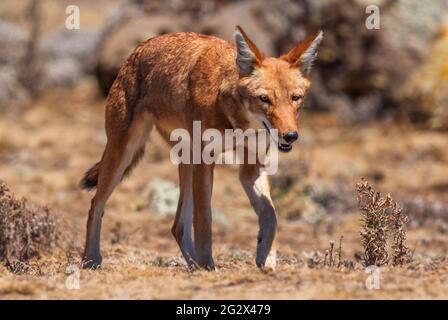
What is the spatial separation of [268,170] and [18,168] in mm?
8336

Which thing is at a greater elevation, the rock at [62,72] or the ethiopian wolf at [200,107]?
the rock at [62,72]

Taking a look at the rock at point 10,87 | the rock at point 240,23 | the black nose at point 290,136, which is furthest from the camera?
the rock at point 10,87

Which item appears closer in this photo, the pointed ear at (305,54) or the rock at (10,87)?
the pointed ear at (305,54)

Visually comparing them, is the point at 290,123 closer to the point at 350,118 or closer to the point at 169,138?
the point at 169,138

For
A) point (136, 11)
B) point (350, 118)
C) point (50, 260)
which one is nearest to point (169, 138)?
point (50, 260)

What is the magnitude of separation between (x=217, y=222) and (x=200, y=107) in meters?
4.94

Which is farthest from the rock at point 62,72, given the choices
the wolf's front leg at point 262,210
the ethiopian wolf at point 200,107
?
the wolf's front leg at point 262,210

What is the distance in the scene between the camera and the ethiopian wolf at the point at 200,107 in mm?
7719

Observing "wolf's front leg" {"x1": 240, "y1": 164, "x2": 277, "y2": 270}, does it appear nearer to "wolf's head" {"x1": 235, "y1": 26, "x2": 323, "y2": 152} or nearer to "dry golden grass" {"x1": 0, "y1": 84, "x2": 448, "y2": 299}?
"dry golden grass" {"x1": 0, "y1": 84, "x2": 448, "y2": 299}

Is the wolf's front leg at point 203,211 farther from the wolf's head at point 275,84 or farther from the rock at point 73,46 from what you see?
the rock at point 73,46

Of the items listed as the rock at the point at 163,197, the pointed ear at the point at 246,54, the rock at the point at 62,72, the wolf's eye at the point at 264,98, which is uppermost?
the rock at the point at 62,72

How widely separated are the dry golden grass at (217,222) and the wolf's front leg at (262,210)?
6.5 inches

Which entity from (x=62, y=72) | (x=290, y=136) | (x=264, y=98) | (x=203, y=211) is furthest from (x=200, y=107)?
(x=62, y=72)

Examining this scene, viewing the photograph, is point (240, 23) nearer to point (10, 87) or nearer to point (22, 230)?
point (10, 87)
